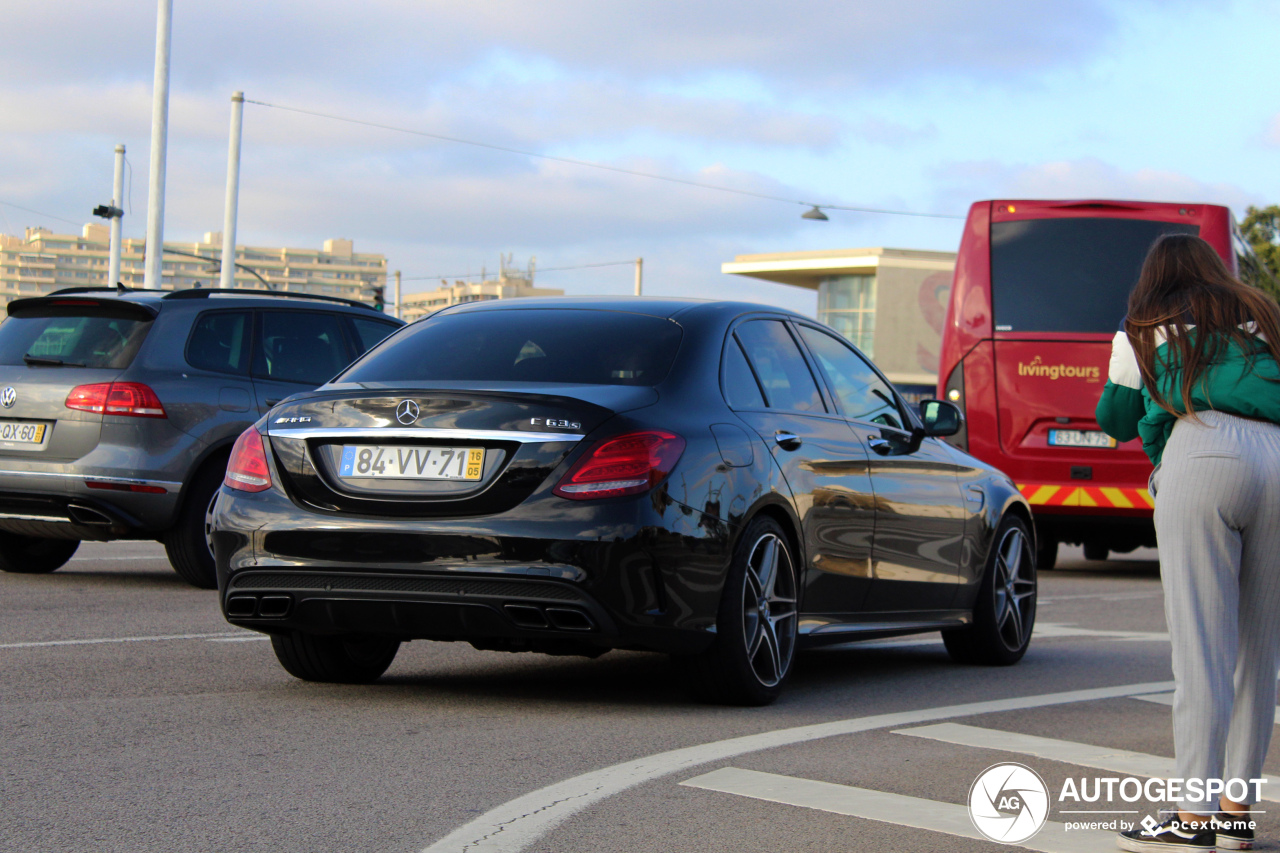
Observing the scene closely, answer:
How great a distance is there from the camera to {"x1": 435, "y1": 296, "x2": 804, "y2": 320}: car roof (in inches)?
264

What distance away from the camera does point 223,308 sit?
10.9m

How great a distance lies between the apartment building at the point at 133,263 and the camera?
1748 centimetres

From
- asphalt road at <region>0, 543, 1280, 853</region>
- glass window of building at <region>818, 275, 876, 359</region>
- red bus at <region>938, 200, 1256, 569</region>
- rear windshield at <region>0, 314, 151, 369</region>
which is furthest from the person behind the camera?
glass window of building at <region>818, 275, 876, 359</region>

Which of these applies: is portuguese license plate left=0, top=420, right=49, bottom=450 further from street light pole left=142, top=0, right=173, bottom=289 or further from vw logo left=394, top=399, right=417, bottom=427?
street light pole left=142, top=0, right=173, bottom=289

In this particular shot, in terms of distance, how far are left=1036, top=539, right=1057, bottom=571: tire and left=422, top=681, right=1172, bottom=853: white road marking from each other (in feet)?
32.7

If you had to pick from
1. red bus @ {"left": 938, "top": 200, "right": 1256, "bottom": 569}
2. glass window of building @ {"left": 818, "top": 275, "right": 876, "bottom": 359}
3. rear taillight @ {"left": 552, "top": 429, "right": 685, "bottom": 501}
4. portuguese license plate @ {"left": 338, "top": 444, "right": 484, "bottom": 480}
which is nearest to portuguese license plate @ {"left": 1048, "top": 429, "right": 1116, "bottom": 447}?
red bus @ {"left": 938, "top": 200, "right": 1256, "bottom": 569}

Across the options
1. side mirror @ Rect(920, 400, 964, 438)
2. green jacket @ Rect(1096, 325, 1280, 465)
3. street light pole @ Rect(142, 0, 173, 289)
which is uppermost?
street light pole @ Rect(142, 0, 173, 289)

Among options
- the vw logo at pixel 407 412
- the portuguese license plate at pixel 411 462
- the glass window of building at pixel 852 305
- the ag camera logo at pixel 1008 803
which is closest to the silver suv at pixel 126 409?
the portuguese license plate at pixel 411 462

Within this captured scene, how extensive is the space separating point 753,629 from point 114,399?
5242mm

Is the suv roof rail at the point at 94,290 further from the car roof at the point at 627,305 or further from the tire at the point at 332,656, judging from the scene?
the tire at the point at 332,656

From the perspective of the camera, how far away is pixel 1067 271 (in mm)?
15125

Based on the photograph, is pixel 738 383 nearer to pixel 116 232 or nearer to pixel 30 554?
pixel 30 554

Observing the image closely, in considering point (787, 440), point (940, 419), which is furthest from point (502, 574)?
point (940, 419)

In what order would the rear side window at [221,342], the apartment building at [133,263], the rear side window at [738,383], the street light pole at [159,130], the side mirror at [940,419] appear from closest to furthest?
the rear side window at [738,383]
the side mirror at [940,419]
the rear side window at [221,342]
the apartment building at [133,263]
the street light pole at [159,130]
